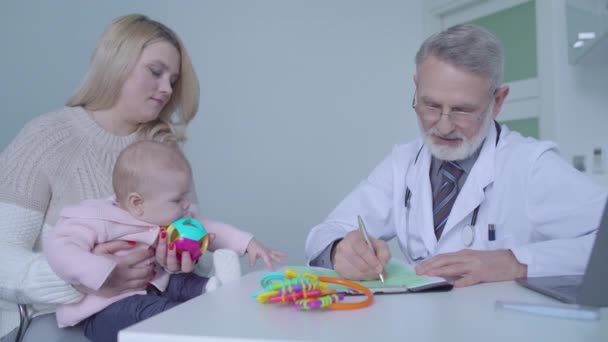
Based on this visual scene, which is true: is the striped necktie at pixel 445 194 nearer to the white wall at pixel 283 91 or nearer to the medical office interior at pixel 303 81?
the medical office interior at pixel 303 81

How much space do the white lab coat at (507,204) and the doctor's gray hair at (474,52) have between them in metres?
0.19

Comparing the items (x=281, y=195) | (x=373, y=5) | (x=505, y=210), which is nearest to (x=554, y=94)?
(x=373, y=5)

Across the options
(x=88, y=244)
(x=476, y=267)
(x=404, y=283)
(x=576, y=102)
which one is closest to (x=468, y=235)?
(x=476, y=267)

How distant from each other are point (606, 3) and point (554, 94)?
822 mm

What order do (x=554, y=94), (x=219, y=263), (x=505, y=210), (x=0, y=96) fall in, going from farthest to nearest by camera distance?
(x=554, y=94), (x=0, y=96), (x=505, y=210), (x=219, y=263)

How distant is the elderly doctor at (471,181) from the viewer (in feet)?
4.84

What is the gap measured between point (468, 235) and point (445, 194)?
6.5 inches

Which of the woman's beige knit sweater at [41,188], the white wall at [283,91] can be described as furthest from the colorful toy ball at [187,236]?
the white wall at [283,91]

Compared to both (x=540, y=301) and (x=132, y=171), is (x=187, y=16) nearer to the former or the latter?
(x=132, y=171)

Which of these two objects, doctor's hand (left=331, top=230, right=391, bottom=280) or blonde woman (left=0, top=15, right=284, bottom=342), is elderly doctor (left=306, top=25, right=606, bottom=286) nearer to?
doctor's hand (left=331, top=230, right=391, bottom=280)

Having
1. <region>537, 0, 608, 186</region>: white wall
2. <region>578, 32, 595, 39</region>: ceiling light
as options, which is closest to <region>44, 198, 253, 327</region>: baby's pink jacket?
<region>578, 32, 595, 39</region>: ceiling light

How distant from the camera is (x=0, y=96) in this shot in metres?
2.74

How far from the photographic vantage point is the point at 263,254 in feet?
5.39

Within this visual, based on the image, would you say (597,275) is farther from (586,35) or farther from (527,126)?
(527,126)
